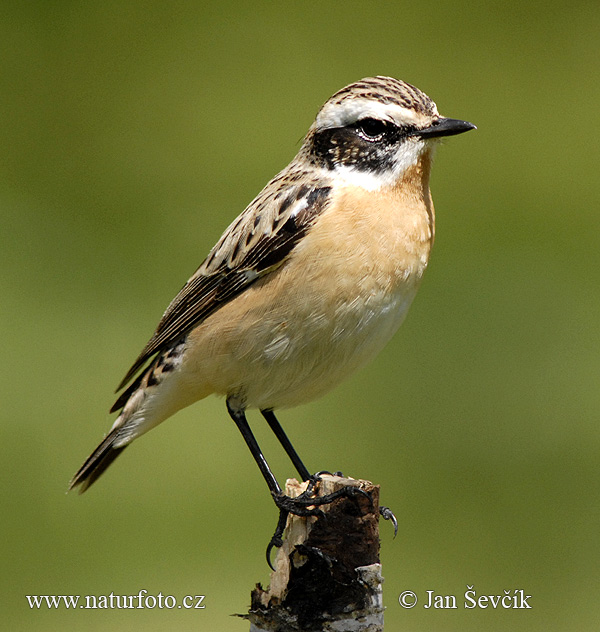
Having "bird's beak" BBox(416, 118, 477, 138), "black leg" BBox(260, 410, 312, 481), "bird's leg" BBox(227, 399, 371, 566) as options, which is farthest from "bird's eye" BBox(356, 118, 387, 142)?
"black leg" BBox(260, 410, 312, 481)

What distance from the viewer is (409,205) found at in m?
4.90

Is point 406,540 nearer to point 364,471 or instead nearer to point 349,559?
point 364,471

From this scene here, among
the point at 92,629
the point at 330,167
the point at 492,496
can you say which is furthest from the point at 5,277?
the point at 330,167

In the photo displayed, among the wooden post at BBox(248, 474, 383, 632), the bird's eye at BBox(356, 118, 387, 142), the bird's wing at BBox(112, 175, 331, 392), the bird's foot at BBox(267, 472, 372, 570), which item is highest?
the bird's eye at BBox(356, 118, 387, 142)

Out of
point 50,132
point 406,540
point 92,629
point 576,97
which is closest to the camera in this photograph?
point 92,629

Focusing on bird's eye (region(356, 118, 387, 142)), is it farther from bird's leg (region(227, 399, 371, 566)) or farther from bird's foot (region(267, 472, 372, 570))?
bird's foot (region(267, 472, 372, 570))

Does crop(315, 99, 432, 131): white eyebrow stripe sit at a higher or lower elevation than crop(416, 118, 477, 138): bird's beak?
higher

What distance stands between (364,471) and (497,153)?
5126mm

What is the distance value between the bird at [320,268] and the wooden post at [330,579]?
0.27 metres

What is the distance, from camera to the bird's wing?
4.91 m

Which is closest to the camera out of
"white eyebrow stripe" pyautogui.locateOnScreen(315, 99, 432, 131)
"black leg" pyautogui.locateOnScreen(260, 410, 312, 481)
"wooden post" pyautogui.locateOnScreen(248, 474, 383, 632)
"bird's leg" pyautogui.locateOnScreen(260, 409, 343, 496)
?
"wooden post" pyautogui.locateOnScreen(248, 474, 383, 632)

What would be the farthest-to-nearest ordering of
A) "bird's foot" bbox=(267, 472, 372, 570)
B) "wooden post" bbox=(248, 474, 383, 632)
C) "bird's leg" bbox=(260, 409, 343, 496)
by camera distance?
1. "bird's leg" bbox=(260, 409, 343, 496)
2. "bird's foot" bbox=(267, 472, 372, 570)
3. "wooden post" bbox=(248, 474, 383, 632)

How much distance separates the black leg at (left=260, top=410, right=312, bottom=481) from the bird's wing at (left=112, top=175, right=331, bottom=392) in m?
0.71

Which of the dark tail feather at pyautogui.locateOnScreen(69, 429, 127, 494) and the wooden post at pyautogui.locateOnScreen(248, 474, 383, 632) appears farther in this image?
the dark tail feather at pyautogui.locateOnScreen(69, 429, 127, 494)
